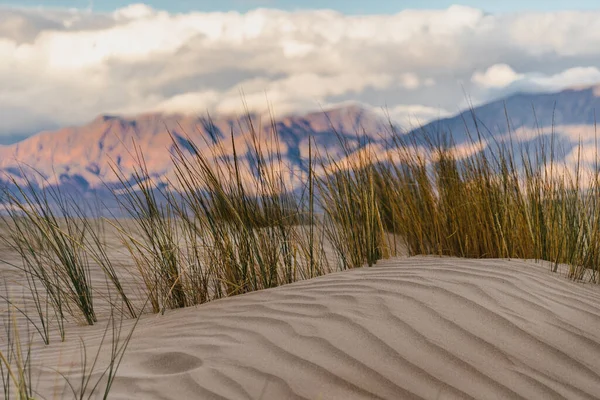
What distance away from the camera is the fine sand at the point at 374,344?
6.36 feet

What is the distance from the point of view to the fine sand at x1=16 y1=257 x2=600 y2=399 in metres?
1.94

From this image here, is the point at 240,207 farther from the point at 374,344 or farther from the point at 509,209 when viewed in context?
the point at 509,209

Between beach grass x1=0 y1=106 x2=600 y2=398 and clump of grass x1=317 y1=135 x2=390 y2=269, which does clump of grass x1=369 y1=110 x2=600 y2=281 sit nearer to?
beach grass x1=0 y1=106 x2=600 y2=398

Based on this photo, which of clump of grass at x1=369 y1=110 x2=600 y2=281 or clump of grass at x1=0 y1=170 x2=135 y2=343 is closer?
clump of grass at x1=0 y1=170 x2=135 y2=343

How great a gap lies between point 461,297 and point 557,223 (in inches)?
55.8

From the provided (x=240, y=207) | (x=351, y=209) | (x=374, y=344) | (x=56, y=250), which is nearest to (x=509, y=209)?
(x=351, y=209)

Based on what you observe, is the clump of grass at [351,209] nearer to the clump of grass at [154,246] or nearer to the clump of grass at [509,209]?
the clump of grass at [509,209]

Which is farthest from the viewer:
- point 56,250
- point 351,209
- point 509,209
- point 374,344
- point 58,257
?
point 509,209

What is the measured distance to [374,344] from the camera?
2127mm

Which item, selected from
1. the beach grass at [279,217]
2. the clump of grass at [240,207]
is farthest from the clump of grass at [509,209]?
the clump of grass at [240,207]

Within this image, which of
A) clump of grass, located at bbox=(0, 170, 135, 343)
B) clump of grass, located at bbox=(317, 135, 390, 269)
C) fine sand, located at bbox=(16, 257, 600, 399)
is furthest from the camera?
clump of grass, located at bbox=(317, 135, 390, 269)

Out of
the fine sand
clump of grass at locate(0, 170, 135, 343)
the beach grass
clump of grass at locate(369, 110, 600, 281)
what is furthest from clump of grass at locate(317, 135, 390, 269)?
clump of grass at locate(0, 170, 135, 343)

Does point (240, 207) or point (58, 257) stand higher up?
point (240, 207)

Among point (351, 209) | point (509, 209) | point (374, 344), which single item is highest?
point (351, 209)
